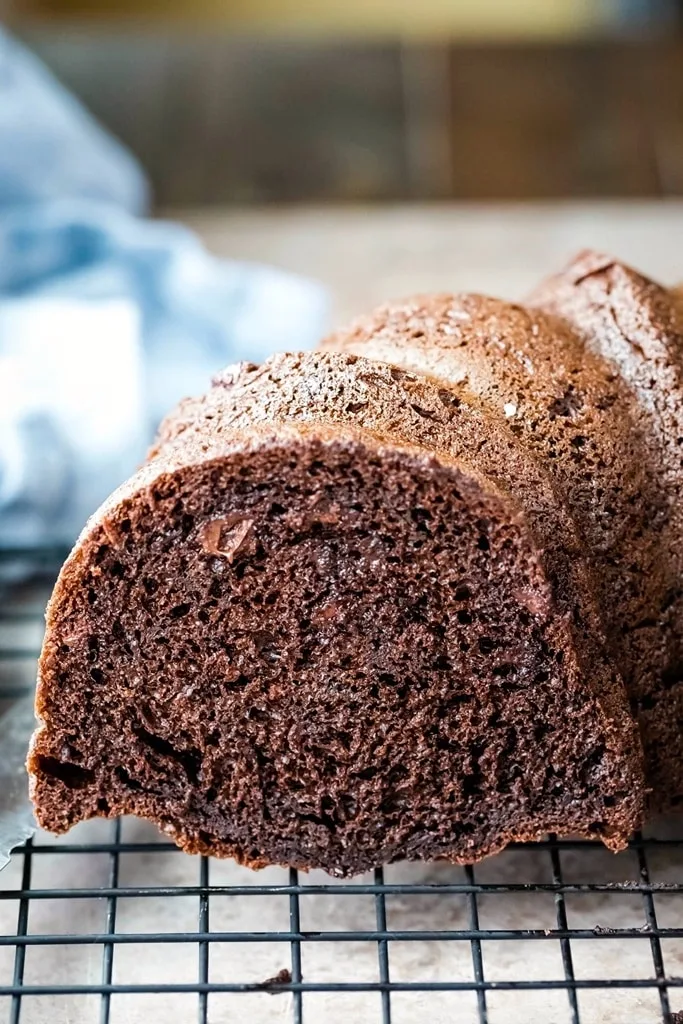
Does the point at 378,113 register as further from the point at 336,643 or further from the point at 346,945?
the point at 346,945

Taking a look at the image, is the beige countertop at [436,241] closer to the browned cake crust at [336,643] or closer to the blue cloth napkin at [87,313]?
the blue cloth napkin at [87,313]

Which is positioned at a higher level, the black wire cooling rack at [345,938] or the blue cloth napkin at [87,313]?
the blue cloth napkin at [87,313]

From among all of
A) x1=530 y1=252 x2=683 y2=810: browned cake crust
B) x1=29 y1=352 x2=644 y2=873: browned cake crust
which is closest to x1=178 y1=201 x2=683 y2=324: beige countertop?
x1=530 y1=252 x2=683 y2=810: browned cake crust

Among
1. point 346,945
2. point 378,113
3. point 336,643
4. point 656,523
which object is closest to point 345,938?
point 346,945

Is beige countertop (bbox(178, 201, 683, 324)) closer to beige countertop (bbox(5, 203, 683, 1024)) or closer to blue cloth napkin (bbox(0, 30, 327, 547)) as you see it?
blue cloth napkin (bbox(0, 30, 327, 547))

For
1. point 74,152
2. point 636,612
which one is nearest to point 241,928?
point 636,612

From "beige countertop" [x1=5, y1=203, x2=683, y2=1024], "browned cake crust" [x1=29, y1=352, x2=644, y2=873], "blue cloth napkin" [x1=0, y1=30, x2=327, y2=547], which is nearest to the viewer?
"browned cake crust" [x1=29, y1=352, x2=644, y2=873]

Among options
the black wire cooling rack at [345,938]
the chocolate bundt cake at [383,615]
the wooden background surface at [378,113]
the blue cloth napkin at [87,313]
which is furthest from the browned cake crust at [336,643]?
the wooden background surface at [378,113]
